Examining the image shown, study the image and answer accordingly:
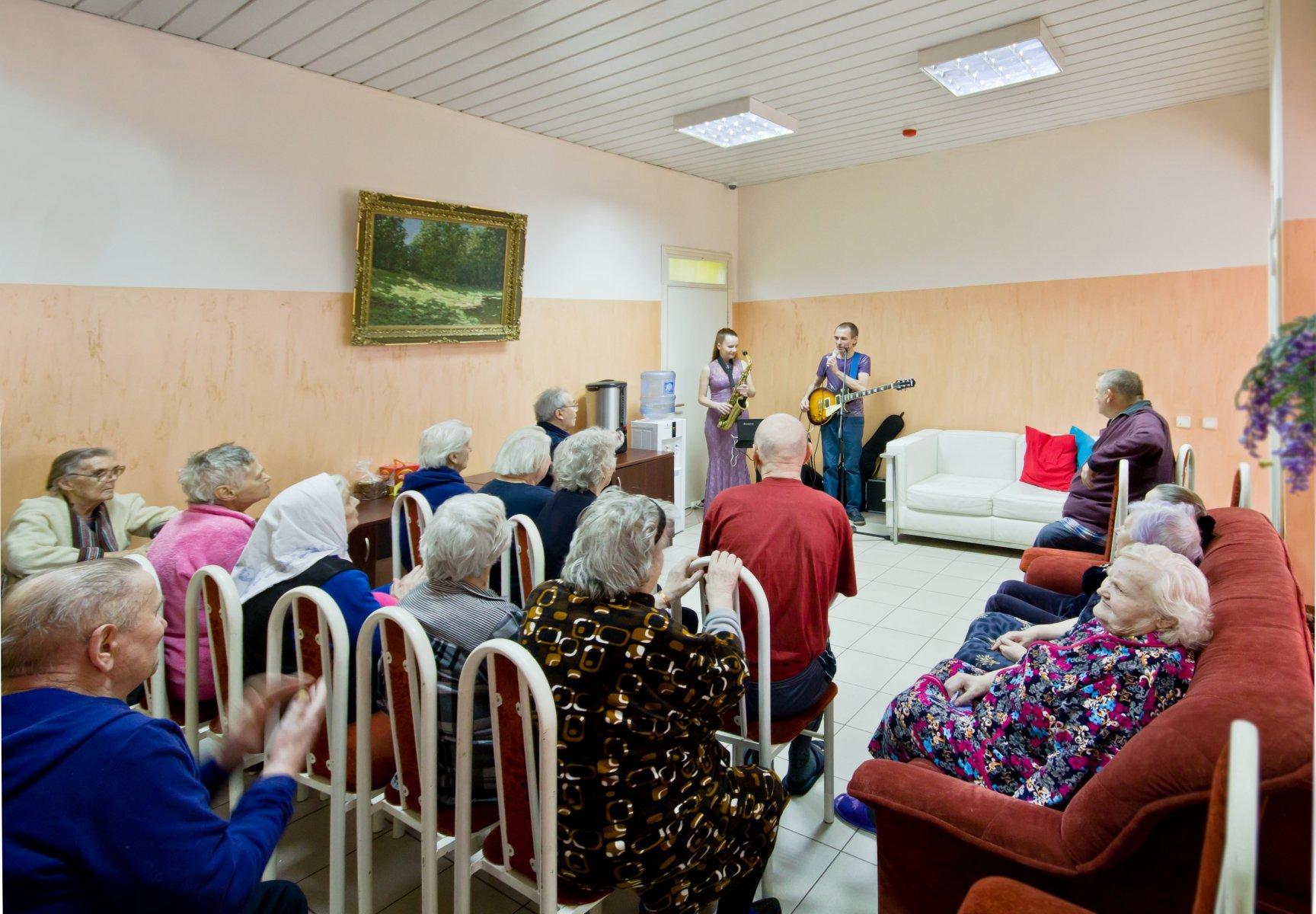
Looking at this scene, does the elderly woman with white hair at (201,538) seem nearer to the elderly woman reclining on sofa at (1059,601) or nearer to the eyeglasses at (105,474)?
the eyeglasses at (105,474)

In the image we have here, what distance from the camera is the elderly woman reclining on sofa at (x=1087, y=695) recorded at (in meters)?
1.74

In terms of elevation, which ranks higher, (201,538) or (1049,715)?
(201,538)

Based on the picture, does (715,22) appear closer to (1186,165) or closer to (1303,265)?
(1303,265)

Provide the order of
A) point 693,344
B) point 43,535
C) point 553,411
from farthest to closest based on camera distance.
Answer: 1. point 693,344
2. point 553,411
3. point 43,535

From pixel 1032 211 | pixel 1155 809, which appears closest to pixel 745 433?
pixel 1032 211

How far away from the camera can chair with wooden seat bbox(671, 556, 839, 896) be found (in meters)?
2.11

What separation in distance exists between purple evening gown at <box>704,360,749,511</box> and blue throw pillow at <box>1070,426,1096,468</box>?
250 cm

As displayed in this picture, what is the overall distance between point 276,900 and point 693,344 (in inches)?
240

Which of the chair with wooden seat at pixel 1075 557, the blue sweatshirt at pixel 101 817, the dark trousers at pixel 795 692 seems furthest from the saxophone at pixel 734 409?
the blue sweatshirt at pixel 101 817

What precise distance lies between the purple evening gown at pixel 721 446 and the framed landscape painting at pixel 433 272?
196 cm

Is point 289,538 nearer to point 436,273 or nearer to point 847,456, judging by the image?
point 436,273

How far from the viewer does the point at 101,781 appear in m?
1.12

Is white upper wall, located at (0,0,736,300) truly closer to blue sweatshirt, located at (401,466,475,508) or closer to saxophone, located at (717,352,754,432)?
blue sweatshirt, located at (401,466,475,508)

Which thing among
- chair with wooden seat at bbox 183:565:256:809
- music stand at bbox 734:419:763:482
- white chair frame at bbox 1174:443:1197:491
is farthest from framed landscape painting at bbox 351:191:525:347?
white chair frame at bbox 1174:443:1197:491
